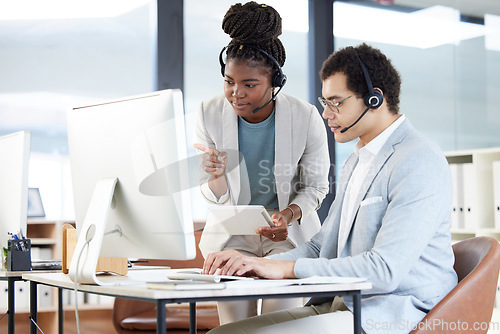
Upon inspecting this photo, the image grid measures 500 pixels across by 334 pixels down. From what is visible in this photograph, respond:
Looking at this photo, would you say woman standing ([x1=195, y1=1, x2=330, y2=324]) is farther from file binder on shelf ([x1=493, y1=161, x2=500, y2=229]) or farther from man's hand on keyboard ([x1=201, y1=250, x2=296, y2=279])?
file binder on shelf ([x1=493, y1=161, x2=500, y2=229])

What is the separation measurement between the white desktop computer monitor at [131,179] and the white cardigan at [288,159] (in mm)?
748

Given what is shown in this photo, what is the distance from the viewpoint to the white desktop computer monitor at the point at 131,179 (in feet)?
4.53

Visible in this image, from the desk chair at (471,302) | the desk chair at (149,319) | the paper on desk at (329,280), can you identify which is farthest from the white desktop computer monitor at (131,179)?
the desk chair at (149,319)

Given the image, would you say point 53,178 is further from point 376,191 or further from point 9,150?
point 376,191

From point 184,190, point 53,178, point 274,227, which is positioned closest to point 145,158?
point 184,190

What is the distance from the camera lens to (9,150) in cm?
221

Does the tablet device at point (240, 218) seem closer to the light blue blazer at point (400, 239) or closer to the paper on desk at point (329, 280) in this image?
the light blue blazer at point (400, 239)

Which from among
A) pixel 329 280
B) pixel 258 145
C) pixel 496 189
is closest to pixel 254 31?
pixel 258 145

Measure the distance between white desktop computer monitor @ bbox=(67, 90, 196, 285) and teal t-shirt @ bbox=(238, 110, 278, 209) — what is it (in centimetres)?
80

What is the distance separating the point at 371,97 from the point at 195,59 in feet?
9.69

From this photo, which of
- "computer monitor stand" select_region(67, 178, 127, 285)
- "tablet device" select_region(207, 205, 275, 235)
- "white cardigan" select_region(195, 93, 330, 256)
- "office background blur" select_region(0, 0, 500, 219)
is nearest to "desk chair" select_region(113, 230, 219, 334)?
"white cardigan" select_region(195, 93, 330, 256)

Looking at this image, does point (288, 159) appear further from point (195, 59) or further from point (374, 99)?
point (195, 59)

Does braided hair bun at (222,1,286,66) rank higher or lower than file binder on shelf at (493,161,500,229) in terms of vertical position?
higher

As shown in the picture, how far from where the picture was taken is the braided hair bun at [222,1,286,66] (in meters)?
2.26
